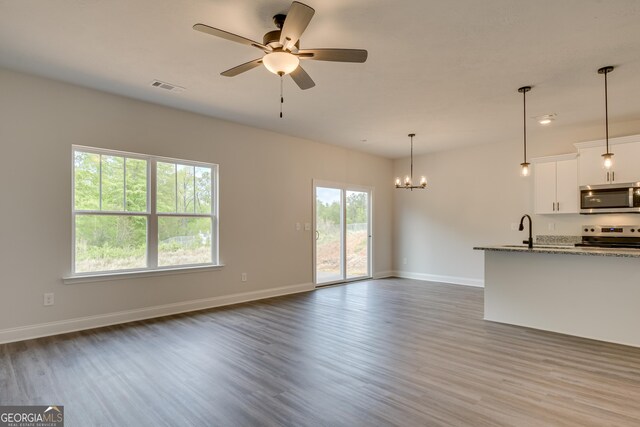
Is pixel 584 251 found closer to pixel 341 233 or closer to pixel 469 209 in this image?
pixel 469 209

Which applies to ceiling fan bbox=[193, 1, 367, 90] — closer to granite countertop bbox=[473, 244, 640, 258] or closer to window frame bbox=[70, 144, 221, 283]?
window frame bbox=[70, 144, 221, 283]

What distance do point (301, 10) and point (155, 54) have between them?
1958 mm

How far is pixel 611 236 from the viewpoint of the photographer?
5.46 metres

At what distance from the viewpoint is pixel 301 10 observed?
2131 millimetres

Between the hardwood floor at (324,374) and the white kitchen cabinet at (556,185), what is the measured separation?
2.71 m

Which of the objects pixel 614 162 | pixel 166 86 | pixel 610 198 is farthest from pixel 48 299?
pixel 614 162

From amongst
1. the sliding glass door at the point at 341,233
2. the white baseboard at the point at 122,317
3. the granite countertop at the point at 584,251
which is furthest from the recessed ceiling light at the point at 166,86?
the granite countertop at the point at 584,251

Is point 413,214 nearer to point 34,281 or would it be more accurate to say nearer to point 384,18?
point 384,18

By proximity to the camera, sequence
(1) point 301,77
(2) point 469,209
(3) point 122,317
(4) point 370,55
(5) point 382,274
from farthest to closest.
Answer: (5) point 382,274 < (2) point 469,209 < (3) point 122,317 < (4) point 370,55 < (1) point 301,77

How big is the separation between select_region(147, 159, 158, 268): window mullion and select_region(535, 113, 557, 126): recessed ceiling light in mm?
5646

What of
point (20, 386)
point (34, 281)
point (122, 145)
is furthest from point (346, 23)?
point (34, 281)

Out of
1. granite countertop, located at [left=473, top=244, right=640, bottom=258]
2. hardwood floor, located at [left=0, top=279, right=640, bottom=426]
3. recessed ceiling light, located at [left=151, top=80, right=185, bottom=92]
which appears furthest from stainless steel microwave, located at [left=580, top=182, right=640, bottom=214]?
recessed ceiling light, located at [left=151, top=80, right=185, bottom=92]

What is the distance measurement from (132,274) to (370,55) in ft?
12.8

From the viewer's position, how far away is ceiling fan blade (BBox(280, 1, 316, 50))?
211 centimetres
